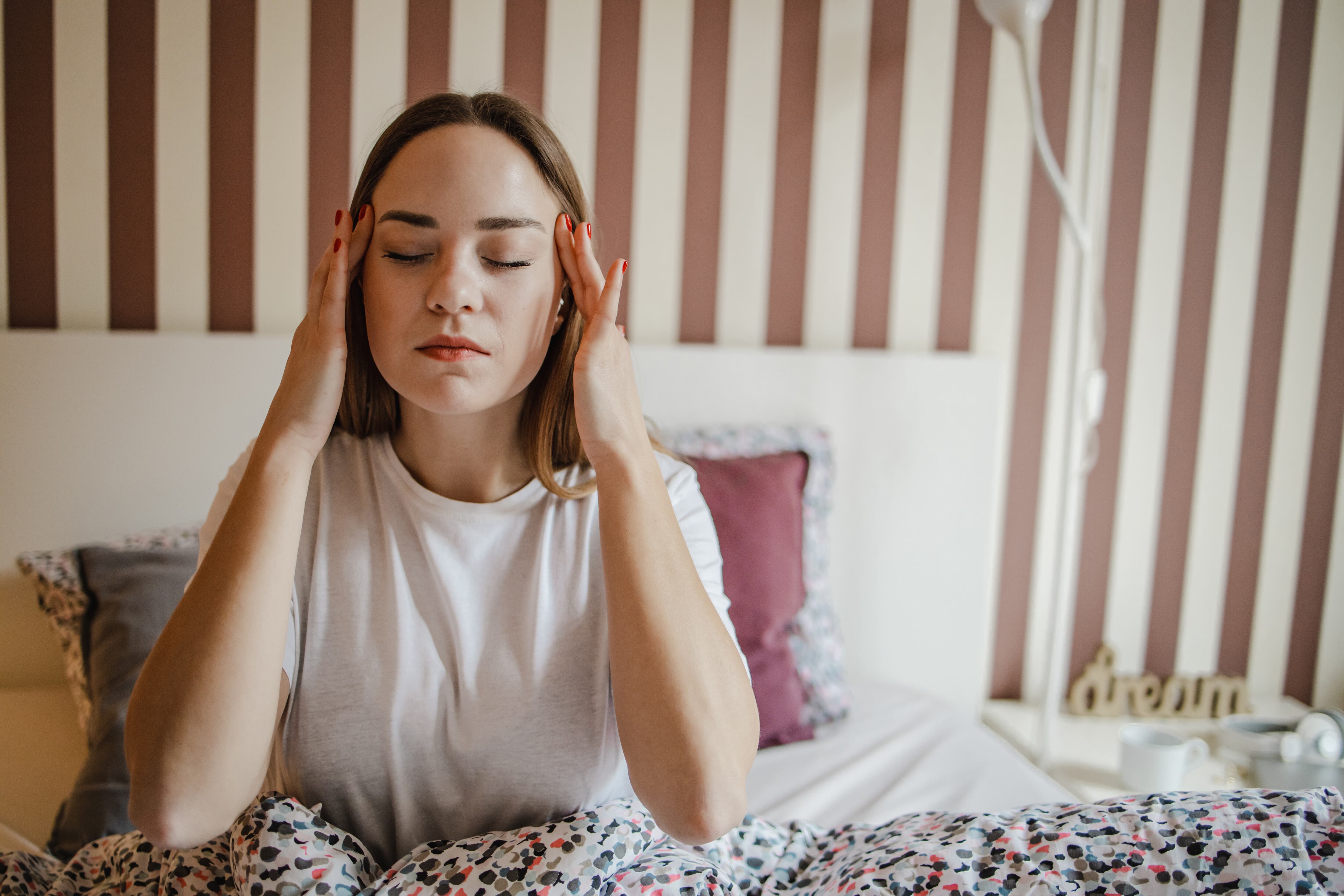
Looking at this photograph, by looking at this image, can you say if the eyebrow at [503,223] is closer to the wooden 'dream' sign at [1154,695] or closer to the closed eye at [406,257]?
the closed eye at [406,257]

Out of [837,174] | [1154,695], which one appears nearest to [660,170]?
[837,174]

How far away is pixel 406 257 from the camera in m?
0.86

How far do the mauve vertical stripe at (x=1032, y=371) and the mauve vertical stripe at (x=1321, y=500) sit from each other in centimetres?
65

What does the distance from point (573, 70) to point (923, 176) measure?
76 centimetres

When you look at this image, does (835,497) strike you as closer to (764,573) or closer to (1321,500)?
(764,573)

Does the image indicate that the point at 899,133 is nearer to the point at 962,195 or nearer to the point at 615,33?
the point at 962,195

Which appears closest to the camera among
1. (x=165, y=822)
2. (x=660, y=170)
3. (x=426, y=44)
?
(x=165, y=822)

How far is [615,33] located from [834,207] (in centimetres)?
56

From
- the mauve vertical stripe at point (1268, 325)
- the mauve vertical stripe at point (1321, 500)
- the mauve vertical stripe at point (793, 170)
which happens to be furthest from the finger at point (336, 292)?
the mauve vertical stripe at point (1321, 500)

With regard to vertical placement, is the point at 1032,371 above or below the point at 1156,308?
below

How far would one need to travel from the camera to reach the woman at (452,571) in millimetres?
762

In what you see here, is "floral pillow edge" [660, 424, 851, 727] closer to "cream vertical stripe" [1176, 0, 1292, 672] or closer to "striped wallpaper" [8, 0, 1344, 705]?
"striped wallpaper" [8, 0, 1344, 705]

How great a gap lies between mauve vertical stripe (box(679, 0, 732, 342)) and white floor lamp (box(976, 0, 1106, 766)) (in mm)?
492

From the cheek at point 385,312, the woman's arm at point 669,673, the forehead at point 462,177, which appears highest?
the forehead at point 462,177
